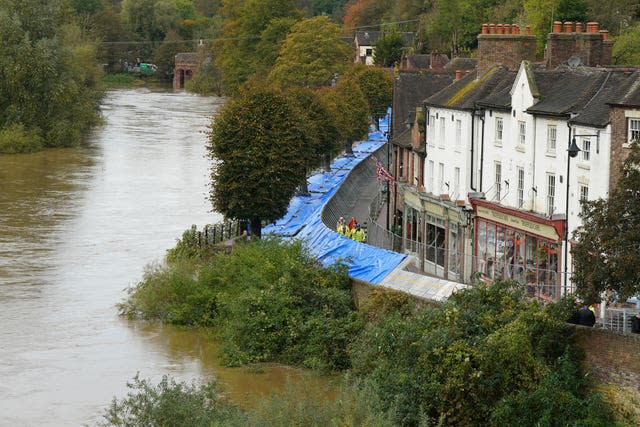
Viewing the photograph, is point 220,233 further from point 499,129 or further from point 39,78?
point 39,78

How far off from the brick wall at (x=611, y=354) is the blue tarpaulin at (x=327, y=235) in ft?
26.2

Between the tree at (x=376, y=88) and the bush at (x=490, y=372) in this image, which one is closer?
the bush at (x=490, y=372)

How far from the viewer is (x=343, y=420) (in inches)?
873

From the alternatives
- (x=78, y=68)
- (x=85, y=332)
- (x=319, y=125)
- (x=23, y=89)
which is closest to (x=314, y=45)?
(x=78, y=68)

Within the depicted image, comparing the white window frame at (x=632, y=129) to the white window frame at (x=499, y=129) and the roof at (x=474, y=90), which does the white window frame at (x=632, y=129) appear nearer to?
the white window frame at (x=499, y=129)

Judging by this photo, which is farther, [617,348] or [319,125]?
[319,125]

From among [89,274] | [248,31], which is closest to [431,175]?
[89,274]

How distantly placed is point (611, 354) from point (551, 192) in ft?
28.3

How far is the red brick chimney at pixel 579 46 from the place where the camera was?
38719 millimetres

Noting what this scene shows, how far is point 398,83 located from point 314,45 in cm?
5181

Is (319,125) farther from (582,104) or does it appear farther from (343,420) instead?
(343,420)

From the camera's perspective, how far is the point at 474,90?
40469 millimetres

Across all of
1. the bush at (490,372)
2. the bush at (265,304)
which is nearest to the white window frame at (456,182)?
the bush at (265,304)

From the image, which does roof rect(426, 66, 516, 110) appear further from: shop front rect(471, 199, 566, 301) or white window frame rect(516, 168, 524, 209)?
shop front rect(471, 199, 566, 301)
